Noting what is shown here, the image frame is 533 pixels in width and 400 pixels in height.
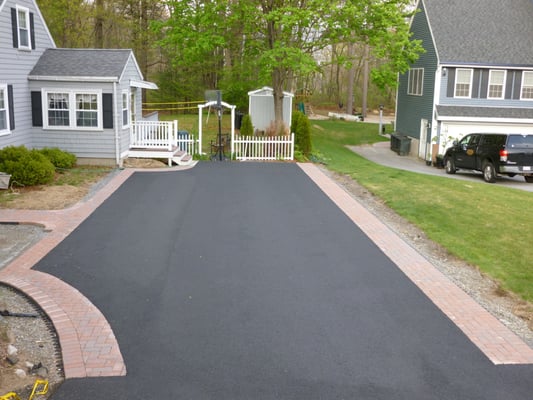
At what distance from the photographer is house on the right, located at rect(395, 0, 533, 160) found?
32125 mm

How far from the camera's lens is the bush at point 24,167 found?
16484mm

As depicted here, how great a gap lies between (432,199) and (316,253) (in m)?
6.20

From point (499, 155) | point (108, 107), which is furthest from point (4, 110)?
point (499, 155)

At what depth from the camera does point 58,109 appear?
20891 mm

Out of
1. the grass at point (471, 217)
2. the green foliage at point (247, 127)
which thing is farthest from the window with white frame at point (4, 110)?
the grass at point (471, 217)

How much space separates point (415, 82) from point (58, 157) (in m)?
24.2

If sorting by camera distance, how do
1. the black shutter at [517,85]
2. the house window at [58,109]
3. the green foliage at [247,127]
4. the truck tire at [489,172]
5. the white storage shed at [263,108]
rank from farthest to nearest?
the black shutter at [517,85], the white storage shed at [263,108], the green foliage at [247,127], the truck tire at [489,172], the house window at [58,109]

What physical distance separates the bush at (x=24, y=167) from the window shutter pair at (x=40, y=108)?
371cm

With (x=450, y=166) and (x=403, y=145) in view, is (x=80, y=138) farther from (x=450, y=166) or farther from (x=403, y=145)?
(x=403, y=145)

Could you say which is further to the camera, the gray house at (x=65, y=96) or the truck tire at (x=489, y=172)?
the truck tire at (x=489, y=172)

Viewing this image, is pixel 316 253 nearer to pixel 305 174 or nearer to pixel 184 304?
pixel 184 304

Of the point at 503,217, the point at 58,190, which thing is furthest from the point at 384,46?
the point at 58,190

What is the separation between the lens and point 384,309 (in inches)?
321

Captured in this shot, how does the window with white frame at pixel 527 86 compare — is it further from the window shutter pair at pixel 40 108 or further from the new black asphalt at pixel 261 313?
the new black asphalt at pixel 261 313
